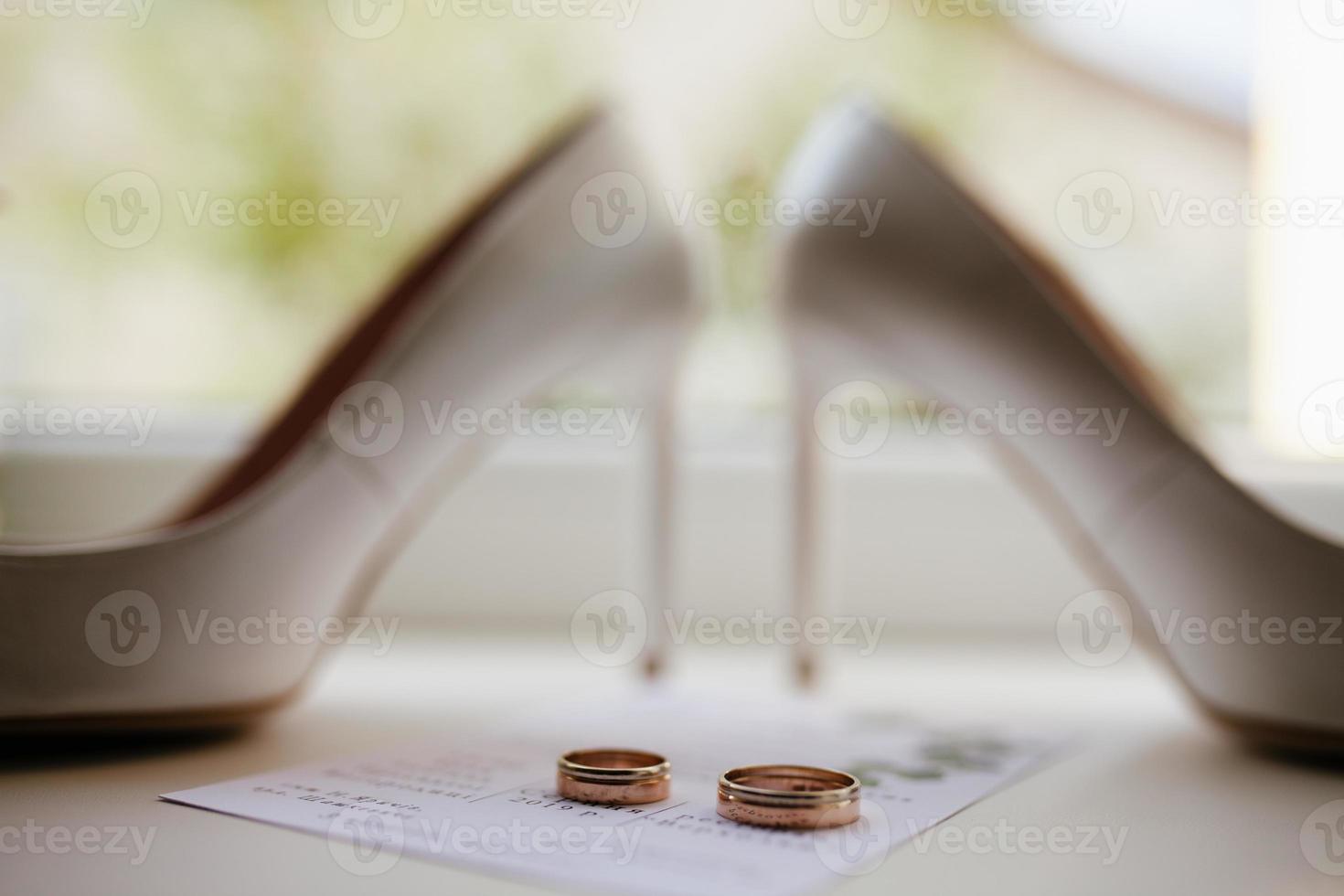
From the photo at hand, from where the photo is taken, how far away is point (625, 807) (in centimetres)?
47

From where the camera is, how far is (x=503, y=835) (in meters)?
0.43

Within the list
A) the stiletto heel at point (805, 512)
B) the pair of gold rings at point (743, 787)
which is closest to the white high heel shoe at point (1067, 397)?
the stiletto heel at point (805, 512)

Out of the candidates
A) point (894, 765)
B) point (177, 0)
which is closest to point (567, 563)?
point (894, 765)

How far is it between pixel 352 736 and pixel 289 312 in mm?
928

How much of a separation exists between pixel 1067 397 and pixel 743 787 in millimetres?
367

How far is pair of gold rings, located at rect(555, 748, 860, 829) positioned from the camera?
43cm

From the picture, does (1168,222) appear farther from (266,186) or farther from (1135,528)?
(266,186)

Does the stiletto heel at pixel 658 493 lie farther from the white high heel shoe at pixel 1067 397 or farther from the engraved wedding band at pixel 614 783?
the engraved wedding band at pixel 614 783

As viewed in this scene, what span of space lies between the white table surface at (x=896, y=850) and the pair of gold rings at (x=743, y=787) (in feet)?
0.11

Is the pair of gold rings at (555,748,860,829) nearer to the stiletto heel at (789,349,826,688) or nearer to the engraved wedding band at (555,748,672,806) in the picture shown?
the engraved wedding band at (555,748,672,806)

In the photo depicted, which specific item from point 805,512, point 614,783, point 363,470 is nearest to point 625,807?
point 614,783

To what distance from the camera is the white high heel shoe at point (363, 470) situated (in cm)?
53

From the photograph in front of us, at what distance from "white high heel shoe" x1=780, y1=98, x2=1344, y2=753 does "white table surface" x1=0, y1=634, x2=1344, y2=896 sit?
2.6 inches

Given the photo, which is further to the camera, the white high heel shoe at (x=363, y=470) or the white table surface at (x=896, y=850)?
the white high heel shoe at (x=363, y=470)
